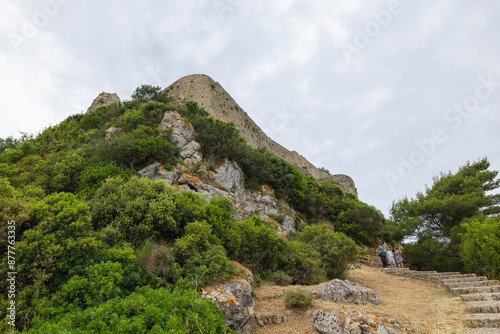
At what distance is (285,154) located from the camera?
37531mm

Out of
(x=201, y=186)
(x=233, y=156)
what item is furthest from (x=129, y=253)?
(x=233, y=156)

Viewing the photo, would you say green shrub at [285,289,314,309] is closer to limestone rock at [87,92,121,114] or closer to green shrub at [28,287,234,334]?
green shrub at [28,287,234,334]

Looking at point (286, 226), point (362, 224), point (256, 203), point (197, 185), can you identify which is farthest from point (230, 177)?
point (362, 224)

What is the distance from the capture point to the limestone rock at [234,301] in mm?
3975

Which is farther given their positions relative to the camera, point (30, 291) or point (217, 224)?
point (217, 224)

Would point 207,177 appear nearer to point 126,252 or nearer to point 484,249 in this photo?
point 126,252

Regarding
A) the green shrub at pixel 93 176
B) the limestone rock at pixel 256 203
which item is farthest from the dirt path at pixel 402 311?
the limestone rock at pixel 256 203

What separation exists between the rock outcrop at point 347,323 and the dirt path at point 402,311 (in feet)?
0.68

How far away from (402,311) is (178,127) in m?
13.1

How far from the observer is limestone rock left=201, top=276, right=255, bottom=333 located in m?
3.97

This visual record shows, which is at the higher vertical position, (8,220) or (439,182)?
(439,182)

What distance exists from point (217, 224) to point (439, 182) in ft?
60.2

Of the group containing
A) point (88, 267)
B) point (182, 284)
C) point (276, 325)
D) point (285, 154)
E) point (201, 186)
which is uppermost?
point (285, 154)

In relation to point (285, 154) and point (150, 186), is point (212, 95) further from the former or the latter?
point (150, 186)
